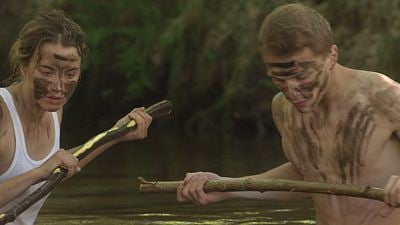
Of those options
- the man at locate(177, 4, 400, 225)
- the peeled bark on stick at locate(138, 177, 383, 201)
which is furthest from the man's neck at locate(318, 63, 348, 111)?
the peeled bark on stick at locate(138, 177, 383, 201)

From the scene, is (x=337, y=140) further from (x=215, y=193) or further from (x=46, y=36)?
(x=46, y=36)

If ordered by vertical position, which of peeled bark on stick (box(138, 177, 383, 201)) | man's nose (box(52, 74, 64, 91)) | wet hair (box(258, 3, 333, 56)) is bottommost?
peeled bark on stick (box(138, 177, 383, 201))

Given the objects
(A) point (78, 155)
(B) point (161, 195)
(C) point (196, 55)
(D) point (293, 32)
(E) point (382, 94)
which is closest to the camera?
(D) point (293, 32)

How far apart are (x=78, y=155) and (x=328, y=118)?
1361mm

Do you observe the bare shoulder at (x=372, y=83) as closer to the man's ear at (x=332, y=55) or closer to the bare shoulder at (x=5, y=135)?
the man's ear at (x=332, y=55)

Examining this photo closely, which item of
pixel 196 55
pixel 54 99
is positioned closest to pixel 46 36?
pixel 54 99

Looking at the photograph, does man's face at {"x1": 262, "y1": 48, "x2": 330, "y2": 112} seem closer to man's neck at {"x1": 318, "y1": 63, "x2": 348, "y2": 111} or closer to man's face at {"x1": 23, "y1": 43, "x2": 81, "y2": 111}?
man's neck at {"x1": 318, "y1": 63, "x2": 348, "y2": 111}

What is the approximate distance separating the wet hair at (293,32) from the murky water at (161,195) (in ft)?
11.8

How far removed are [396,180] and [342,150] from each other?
0.67 m

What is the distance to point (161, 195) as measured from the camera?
11117 millimetres

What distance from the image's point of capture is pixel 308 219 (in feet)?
30.5

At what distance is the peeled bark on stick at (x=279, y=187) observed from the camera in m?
5.42

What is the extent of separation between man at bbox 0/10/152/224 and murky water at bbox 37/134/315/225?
238cm

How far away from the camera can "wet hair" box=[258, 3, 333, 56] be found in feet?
18.2
